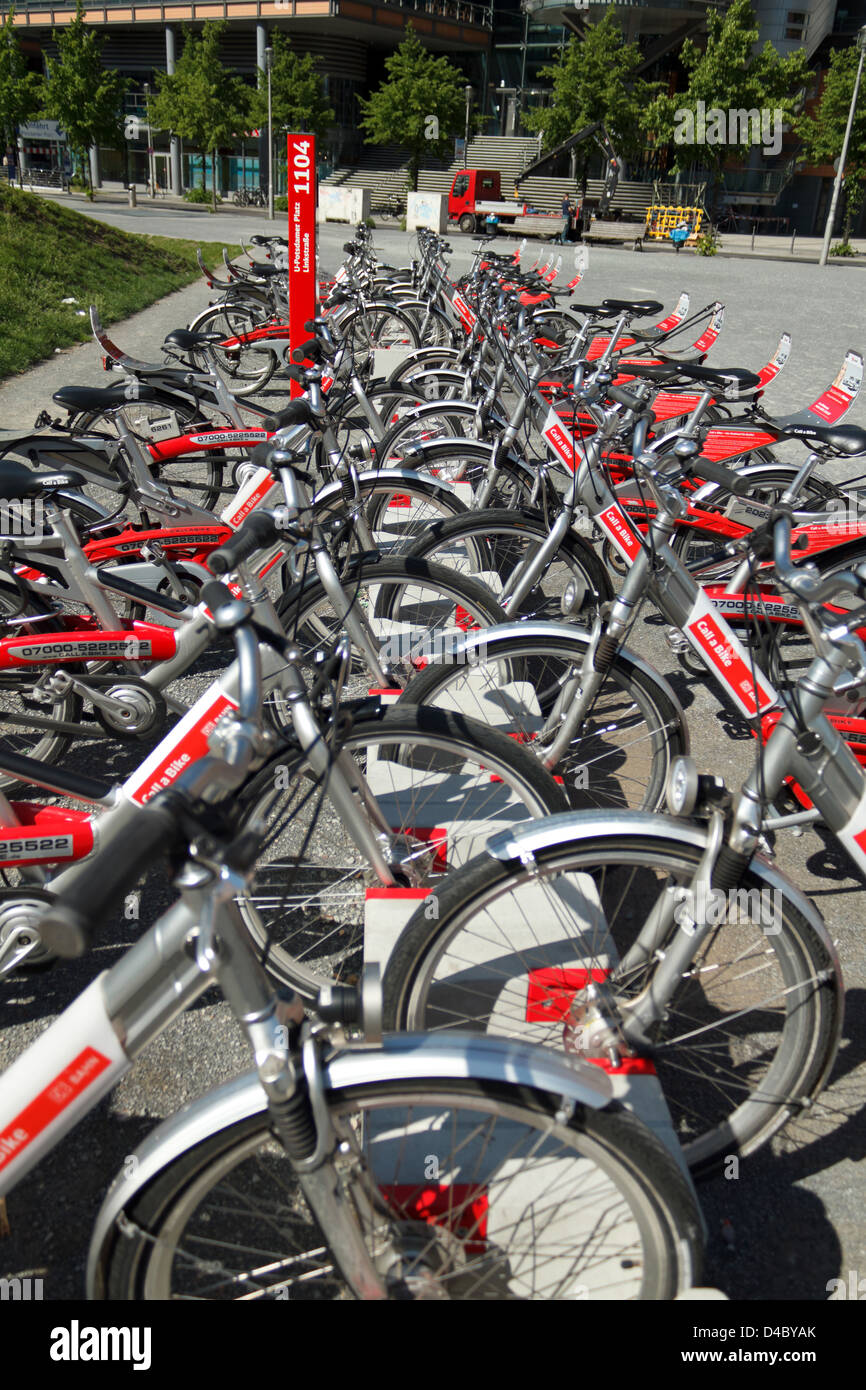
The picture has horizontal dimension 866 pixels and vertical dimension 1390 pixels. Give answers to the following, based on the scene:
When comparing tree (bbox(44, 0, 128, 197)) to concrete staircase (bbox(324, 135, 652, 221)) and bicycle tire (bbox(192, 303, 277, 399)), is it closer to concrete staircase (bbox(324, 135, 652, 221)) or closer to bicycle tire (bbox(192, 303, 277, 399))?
concrete staircase (bbox(324, 135, 652, 221))

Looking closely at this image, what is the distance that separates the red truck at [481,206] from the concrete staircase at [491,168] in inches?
221

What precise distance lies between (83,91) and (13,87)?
2.40 m

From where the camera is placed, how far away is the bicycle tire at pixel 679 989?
1993 mm

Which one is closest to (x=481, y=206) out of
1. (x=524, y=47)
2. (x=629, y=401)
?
(x=524, y=47)

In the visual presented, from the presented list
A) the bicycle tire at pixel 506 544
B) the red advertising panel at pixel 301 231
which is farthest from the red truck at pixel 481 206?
the bicycle tire at pixel 506 544

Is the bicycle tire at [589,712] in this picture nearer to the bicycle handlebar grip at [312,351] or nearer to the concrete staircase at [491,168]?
the bicycle handlebar grip at [312,351]

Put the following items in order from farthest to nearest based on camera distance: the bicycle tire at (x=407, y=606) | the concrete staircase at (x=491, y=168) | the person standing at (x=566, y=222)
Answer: the concrete staircase at (x=491, y=168) < the person standing at (x=566, y=222) < the bicycle tire at (x=407, y=606)

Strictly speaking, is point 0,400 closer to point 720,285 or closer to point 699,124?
point 720,285

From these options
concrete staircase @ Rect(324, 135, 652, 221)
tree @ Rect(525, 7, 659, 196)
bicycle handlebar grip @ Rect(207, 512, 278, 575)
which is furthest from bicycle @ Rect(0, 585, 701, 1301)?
concrete staircase @ Rect(324, 135, 652, 221)

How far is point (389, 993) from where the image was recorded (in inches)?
81.4

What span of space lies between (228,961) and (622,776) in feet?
7.57

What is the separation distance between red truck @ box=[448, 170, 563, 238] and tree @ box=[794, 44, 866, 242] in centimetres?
987

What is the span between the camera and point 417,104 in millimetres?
39969
